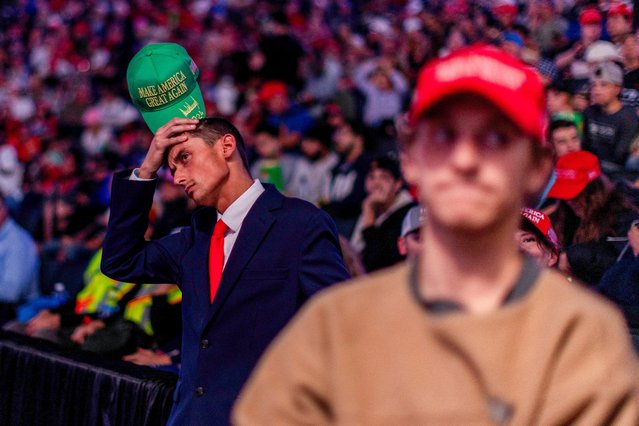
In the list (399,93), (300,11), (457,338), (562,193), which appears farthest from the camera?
(300,11)

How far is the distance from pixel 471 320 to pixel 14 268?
307 inches

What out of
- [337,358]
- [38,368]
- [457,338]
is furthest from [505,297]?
[38,368]

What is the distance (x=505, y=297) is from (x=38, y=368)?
14.2 ft

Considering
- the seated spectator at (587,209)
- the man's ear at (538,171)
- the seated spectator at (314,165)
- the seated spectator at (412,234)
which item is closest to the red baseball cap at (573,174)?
the seated spectator at (587,209)

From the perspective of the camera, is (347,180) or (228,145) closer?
(228,145)

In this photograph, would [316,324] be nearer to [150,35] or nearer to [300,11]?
[300,11]

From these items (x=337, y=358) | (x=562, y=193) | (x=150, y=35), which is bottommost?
(x=150, y=35)

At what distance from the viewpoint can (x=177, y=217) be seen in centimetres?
877

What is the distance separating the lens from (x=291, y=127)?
37.4 feet

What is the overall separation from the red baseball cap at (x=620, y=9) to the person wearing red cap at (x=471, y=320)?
21.8ft

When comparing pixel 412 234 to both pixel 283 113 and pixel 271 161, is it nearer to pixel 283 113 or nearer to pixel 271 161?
pixel 271 161

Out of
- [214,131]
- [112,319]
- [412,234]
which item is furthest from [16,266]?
[214,131]

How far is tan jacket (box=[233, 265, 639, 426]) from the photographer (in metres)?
1.49

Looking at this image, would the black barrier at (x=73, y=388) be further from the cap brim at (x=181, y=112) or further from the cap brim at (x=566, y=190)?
the cap brim at (x=566, y=190)
